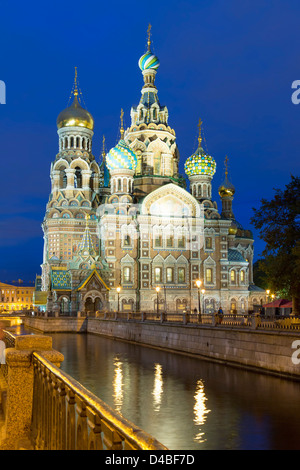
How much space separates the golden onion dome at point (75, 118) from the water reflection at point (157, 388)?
41.7 m

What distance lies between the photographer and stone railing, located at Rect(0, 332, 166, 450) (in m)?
4.23

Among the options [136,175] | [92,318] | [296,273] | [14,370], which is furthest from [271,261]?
[136,175]

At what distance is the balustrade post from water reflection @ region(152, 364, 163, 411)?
7561mm

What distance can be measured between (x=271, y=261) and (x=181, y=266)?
95.8 ft

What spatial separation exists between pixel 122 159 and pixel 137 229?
24.7 ft

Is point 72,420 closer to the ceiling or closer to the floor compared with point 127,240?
closer to the floor

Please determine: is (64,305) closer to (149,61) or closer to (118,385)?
(118,385)

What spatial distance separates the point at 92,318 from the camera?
1663 inches

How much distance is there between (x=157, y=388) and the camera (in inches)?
704

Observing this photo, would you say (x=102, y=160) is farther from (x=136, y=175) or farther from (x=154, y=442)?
(x=154, y=442)

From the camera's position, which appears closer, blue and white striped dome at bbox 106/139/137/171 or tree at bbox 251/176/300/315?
tree at bbox 251/176/300/315

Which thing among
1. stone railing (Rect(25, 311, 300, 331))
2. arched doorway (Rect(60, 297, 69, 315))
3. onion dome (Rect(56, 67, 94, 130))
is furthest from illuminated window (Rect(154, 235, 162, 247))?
onion dome (Rect(56, 67, 94, 130))

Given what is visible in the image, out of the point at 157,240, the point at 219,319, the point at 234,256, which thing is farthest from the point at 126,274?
the point at 219,319

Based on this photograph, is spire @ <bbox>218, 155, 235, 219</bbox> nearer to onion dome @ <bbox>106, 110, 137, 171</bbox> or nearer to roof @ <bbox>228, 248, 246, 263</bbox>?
roof @ <bbox>228, 248, 246, 263</bbox>
